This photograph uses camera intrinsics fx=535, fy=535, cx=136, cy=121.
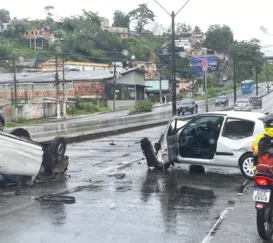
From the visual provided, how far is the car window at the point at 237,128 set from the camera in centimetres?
1180

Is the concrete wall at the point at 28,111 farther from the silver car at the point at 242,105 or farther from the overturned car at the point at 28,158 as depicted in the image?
the overturned car at the point at 28,158

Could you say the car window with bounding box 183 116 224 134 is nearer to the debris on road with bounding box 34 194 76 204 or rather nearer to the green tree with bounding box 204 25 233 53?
the debris on road with bounding box 34 194 76 204

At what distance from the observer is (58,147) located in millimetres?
11406

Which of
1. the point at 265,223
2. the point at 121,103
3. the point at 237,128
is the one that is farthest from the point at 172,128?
the point at 121,103

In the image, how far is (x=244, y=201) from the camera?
9133mm

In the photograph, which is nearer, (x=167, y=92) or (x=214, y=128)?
(x=214, y=128)

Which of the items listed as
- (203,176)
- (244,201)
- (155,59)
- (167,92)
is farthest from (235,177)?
(155,59)

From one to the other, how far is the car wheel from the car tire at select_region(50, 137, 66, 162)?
3.87m

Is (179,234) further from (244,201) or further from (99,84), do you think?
(99,84)

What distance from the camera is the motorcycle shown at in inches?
255

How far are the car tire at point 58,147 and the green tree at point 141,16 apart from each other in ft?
526

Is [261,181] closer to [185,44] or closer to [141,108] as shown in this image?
[141,108]

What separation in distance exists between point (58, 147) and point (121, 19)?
171690 millimetres

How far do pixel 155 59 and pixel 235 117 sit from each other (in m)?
119
